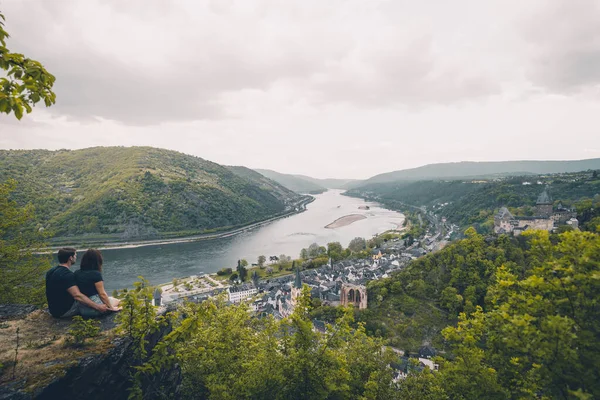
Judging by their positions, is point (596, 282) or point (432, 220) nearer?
point (596, 282)

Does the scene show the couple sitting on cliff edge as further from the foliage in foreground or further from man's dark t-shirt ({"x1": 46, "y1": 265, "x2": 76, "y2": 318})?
the foliage in foreground

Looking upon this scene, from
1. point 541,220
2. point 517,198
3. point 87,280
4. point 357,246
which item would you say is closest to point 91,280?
point 87,280

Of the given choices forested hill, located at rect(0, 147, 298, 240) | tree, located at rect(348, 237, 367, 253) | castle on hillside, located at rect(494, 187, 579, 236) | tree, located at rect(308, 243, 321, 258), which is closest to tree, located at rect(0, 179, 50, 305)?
castle on hillside, located at rect(494, 187, 579, 236)

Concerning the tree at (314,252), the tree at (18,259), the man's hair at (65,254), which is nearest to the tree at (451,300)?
the tree at (18,259)

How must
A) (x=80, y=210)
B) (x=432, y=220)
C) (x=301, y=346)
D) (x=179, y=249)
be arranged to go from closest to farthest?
(x=301, y=346) → (x=179, y=249) → (x=80, y=210) → (x=432, y=220)

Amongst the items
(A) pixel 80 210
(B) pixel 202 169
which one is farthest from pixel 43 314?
(B) pixel 202 169

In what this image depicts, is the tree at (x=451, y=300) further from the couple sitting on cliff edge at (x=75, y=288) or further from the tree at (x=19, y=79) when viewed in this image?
the tree at (x=19, y=79)

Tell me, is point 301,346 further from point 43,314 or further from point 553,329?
point 43,314

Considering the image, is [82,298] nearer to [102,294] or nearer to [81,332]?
[102,294]
